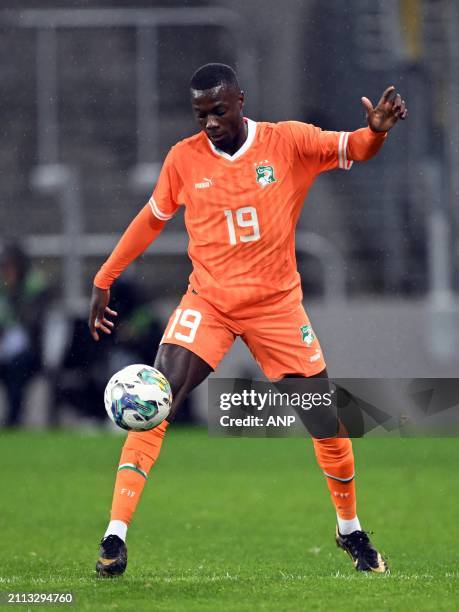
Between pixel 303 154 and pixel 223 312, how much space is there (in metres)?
0.79

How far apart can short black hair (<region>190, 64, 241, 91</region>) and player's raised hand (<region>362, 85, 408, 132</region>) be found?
0.62m

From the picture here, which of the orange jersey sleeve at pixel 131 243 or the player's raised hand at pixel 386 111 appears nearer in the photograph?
the player's raised hand at pixel 386 111

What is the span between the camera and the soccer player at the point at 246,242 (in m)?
6.32

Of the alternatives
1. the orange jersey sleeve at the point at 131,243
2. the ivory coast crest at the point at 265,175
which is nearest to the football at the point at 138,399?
the orange jersey sleeve at the point at 131,243

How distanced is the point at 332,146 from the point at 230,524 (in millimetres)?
3001

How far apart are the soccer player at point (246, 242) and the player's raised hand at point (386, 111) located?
0.65 feet

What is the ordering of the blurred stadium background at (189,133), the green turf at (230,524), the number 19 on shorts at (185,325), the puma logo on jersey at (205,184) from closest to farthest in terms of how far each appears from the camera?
the green turf at (230,524)
the number 19 on shorts at (185,325)
the puma logo on jersey at (205,184)
the blurred stadium background at (189,133)

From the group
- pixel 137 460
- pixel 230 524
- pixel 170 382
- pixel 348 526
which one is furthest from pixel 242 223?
pixel 230 524

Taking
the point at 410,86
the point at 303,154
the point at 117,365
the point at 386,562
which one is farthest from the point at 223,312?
the point at 410,86

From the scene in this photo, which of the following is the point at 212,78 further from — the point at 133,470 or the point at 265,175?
the point at 133,470

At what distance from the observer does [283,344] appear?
21.2ft

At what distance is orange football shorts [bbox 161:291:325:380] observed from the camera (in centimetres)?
637

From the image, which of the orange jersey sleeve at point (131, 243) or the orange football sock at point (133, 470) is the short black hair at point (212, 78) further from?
the orange football sock at point (133, 470)

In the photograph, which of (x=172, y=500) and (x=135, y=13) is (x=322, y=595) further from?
(x=135, y=13)
